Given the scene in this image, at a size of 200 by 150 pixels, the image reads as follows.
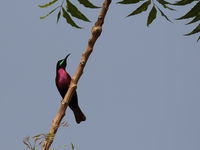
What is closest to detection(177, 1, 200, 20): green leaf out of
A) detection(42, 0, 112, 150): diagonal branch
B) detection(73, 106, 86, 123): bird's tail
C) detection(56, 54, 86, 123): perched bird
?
detection(42, 0, 112, 150): diagonal branch

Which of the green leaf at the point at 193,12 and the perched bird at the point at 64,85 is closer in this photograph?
the green leaf at the point at 193,12

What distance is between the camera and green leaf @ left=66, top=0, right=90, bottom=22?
2449 mm

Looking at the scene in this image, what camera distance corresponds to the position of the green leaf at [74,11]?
2.45 m

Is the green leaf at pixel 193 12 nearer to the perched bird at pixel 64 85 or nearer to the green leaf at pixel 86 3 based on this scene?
the green leaf at pixel 86 3

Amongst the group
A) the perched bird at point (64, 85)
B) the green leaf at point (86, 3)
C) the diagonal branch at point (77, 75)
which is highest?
the green leaf at point (86, 3)

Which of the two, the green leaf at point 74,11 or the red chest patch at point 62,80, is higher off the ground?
the green leaf at point 74,11

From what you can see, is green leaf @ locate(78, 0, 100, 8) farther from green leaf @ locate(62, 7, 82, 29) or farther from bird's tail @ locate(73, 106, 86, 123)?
bird's tail @ locate(73, 106, 86, 123)

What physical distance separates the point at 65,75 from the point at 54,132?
4187 mm

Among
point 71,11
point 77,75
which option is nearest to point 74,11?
point 71,11

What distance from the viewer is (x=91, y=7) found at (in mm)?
2346

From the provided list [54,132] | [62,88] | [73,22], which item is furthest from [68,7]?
[62,88]

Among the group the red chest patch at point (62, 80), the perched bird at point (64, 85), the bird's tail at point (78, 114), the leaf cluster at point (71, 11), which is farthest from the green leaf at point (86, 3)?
the bird's tail at point (78, 114)

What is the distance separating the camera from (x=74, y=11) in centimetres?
252

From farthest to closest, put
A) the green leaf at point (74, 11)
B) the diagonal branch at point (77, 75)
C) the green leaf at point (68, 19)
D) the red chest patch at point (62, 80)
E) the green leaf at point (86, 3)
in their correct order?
the red chest patch at point (62, 80) → the green leaf at point (68, 19) → the green leaf at point (74, 11) → the green leaf at point (86, 3) → the diagonal branch at point (77, 75)
